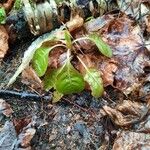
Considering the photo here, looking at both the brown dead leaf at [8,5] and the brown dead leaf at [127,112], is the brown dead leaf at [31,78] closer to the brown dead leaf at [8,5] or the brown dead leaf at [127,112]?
the brown dead leaf at [127,112]

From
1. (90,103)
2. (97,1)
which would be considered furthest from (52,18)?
(90,103)

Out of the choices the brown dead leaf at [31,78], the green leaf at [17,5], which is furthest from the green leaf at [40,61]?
the green leaf at [17,5]

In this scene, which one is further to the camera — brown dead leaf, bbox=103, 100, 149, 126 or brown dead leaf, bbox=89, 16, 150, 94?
brown dead leaf, bbox=89, 16, 150, 94

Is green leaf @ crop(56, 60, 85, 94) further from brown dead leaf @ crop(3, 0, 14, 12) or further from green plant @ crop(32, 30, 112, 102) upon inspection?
brown dead leaf @ crop(3, 0, 14, 12)

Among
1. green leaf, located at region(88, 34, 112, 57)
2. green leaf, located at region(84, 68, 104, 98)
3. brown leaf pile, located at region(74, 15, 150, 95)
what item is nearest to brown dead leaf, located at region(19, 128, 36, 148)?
green leaf, located at region(84, 68, 104, 98)

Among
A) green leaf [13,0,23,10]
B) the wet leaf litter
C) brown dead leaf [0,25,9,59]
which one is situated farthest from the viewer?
green leaf [13,0,23,10]

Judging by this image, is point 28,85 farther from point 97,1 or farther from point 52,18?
point 97,1

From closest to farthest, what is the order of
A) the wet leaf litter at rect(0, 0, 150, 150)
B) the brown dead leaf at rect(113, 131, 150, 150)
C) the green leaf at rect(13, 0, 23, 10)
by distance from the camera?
the brown dead leaf at rect(113, 131, 150, 150) → the wet leaf litter at rect(0, 0, 150, 150) → the green leaf at rect(13, 0, 23, 10)

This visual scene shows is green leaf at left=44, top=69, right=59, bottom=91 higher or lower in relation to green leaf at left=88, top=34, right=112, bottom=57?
lower
